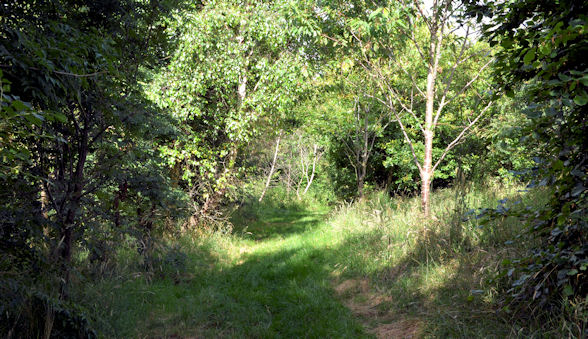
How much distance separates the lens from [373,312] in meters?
5.57

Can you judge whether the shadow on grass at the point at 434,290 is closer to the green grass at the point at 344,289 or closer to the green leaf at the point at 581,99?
the green grass at the point at 344,289

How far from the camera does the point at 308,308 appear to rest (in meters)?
5.96

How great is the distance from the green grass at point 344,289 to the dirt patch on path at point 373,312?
0.7 inches

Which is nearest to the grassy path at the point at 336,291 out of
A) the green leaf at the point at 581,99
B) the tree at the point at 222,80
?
the green leaf at the point at 581,99

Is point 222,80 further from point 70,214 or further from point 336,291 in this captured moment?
point 70,214

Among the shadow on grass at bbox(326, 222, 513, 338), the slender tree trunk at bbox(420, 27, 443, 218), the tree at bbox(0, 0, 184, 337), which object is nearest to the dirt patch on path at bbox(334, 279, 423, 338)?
the shadow on grass at bbox(326, 222, 513, 338)

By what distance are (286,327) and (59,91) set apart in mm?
3960

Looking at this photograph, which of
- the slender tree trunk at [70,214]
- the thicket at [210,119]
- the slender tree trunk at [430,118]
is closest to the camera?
the thicket at [210,119]

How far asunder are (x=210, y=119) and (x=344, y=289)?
7234mm

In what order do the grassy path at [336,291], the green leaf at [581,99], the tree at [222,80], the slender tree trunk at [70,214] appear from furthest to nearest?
1. the tree at [222,80]
2. the grassy path at [336,291]
3. the slender tree trunk at [70,214]
4. the green leaf at [581,99]

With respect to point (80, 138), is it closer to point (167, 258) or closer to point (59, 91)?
point (59, 91)

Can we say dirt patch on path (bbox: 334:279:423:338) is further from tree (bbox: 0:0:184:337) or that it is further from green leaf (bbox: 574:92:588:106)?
tree (bbox: 0:0:184:337)

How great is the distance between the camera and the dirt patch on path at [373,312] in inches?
187

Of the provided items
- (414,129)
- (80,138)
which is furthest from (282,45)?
(80,138)
